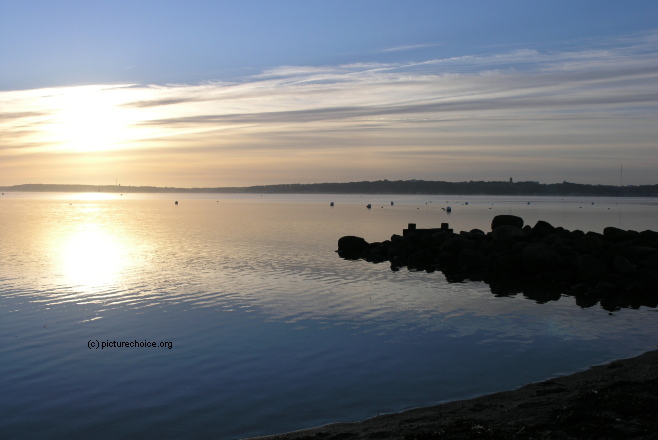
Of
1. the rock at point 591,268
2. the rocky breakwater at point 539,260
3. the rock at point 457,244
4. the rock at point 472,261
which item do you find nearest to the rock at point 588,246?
the rocky breakwater at point 539,260

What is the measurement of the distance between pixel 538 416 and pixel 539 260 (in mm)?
19264

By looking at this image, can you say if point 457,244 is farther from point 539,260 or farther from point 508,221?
point 508,221

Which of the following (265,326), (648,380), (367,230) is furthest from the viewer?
(367,230)

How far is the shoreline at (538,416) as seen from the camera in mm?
7391

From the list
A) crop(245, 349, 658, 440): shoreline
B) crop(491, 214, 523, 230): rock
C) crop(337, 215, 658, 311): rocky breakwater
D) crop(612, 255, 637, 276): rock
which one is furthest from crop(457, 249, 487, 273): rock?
crop(245, 349, 658, 440): shoreline

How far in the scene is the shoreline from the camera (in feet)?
24.2

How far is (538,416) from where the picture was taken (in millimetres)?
8281

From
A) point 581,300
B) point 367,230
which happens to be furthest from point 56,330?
point 367,230

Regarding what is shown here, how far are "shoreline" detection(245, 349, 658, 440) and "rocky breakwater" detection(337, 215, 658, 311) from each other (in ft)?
35.7

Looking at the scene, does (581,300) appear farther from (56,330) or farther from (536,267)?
(56,330)

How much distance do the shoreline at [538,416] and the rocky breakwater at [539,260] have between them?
1088cm

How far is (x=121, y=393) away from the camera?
10.7 metres

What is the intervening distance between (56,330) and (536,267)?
20.5 metres

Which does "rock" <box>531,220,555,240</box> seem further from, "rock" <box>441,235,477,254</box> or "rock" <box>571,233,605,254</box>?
"rock" <box>441,235,477,254</box>
